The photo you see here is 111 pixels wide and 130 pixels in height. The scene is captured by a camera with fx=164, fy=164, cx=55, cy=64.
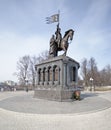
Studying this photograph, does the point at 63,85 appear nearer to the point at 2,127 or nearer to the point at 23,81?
the point at 2,127

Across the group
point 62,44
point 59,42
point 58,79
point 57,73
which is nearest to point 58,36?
point 59,42

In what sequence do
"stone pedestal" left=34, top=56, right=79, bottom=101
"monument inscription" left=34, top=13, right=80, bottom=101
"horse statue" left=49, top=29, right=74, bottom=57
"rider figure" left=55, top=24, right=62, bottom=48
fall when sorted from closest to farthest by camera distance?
"stone pedestal" left=34, top=56, right=79, bottom=101 → "monument inscription" left=34, top=13, right=80, bottom=101 → "horse statue" left=49, top=29, right=74, bottom=57 → "rider figure" left=55, top=24, right=62, bottom=48

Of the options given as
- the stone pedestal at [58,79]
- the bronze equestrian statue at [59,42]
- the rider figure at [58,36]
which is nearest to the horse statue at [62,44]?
the bronze equestrian statue at [59,42]

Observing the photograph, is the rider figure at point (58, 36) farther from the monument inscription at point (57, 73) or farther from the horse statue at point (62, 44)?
the horse statue at point (62, 44)

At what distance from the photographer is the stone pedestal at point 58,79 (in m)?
15.5

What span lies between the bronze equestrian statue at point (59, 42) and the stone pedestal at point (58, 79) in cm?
168

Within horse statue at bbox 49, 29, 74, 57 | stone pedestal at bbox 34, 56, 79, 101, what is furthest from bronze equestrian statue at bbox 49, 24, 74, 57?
stone pedestal at bbox 34, 56, 79, 101

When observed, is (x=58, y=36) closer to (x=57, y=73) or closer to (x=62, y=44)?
(x=62, y=44)

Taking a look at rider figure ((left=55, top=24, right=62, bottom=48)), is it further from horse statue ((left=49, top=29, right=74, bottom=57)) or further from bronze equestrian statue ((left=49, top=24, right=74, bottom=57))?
horse statue ((left=49, top=29, right=74, bottom=57))

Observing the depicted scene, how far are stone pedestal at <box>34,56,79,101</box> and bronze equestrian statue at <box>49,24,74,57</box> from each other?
1679mm

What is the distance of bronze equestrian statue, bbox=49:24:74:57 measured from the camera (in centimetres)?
1801

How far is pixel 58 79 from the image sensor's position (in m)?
16.4

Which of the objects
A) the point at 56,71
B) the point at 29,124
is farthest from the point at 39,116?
the point at 56,71

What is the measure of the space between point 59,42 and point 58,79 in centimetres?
Result: 459
